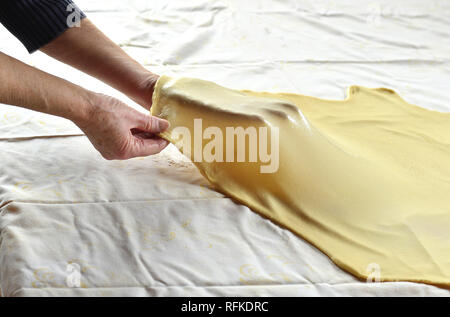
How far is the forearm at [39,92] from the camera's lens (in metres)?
0.89

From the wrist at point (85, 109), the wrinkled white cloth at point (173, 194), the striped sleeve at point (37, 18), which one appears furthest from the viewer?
the striped sleeve at point (37, 18)

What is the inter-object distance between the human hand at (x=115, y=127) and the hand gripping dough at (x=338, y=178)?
57 mm

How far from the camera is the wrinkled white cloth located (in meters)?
0.79

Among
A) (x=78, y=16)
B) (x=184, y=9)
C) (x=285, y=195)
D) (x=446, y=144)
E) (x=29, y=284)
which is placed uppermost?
(x=184, y=9)

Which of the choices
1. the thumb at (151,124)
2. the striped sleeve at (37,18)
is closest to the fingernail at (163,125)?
the thumb at (151,124)

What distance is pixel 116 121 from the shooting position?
98cm

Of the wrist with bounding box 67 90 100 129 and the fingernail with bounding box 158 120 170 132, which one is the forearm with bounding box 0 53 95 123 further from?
the fingernail with bounding box 158 120 170 132

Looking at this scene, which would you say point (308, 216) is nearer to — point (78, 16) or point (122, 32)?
point (78, 16)

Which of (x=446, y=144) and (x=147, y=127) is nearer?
(x=147, y=127)

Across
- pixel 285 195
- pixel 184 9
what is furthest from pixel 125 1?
pixel 285 195

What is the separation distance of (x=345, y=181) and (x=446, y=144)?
0.33m

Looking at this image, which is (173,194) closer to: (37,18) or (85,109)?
(85,109)

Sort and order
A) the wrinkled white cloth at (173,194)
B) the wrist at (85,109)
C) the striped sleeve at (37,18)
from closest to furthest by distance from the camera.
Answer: the wrinkled white cloth at (173,194), the wrist at (85,109), the striped sleeve at (37,18)

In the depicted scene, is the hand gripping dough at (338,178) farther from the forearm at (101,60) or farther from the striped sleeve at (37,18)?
the striped sleeve at (37,18)
